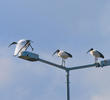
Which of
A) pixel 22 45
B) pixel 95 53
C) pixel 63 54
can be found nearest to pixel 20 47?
pixel 22 45

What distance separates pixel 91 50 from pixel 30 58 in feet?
32.7

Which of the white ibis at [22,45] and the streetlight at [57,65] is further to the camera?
the white ibis at [22,45]

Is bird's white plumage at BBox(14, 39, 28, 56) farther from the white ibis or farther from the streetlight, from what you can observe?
the streetlight

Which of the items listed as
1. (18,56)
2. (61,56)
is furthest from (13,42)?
Answer: (18,56)

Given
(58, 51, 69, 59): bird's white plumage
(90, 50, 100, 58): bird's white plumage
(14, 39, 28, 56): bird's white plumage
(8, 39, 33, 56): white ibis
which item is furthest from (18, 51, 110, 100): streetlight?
(58, 51, 69, 59): bird's white plumage

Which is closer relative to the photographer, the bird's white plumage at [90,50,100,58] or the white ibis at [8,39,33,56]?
the white ibis at [8,39,33,56]

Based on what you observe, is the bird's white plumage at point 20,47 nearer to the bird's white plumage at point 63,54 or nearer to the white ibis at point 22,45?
the white ibis at point 22,45

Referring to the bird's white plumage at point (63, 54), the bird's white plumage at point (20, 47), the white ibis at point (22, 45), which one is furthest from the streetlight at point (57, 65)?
the bird's white plumage at point (63, 54)

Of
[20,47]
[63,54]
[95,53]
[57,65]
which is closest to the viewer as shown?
[57,65]

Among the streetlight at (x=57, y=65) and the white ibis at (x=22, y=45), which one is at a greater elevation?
the white ibis at (x=22, y=45)

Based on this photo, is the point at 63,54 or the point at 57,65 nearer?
the point at 57,65

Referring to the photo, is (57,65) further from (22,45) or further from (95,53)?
(95,53)

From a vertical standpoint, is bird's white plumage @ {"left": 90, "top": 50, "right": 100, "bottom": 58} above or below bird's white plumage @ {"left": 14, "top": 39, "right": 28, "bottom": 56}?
above

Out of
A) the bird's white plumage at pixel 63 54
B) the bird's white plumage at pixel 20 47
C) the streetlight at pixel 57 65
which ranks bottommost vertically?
the streetlight at pixel 57 65
